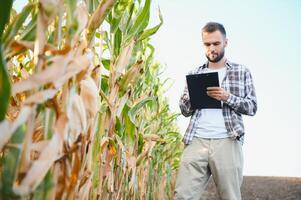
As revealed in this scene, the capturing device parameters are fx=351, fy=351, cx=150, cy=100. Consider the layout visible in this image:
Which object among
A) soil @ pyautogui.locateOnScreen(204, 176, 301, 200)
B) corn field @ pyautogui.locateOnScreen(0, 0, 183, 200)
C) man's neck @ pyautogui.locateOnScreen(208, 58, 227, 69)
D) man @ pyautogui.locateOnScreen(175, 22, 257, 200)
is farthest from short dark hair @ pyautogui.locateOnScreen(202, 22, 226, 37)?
soil @ pyautogui.locateOnScreen(204, 176, 301, 200)

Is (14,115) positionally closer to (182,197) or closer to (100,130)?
(100,130)

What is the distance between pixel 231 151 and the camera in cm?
164

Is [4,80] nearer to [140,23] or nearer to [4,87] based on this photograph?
[4,87]

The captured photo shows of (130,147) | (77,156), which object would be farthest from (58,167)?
(130,147)

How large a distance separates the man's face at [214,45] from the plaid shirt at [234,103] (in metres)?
0.09

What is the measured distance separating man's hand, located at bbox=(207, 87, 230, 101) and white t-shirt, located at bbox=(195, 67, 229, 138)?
0.12 metres

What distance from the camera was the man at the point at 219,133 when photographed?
63.6 inches

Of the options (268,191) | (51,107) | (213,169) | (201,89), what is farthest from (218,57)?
(268,191)

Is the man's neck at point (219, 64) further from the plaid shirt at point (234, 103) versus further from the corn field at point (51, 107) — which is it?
the corn field at point (51, 107)

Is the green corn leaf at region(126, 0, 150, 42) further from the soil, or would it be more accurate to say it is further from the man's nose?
the soil

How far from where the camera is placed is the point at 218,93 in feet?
5.26

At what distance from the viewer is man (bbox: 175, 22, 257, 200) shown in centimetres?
162

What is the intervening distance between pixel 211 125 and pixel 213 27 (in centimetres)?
48

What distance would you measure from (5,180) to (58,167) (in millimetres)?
114
